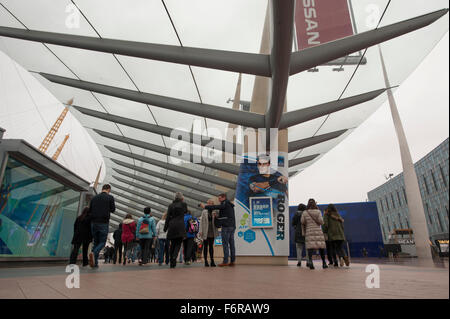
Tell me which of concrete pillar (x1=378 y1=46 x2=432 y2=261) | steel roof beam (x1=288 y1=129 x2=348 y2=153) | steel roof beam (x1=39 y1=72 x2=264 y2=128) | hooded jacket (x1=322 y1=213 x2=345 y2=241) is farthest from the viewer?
steel roof beam (x1=288 y1=129 x2=348 y2=153)

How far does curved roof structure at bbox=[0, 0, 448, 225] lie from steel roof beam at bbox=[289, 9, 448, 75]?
0.07 ft

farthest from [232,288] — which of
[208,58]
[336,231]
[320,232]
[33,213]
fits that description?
[33,213]

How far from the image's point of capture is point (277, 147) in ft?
38.7

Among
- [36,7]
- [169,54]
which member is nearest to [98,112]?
[36,7]

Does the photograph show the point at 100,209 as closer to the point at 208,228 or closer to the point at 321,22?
the point at 208,228

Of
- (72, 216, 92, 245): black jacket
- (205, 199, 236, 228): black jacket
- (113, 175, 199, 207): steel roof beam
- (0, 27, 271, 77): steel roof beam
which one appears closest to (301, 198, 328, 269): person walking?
(205, 199, 236, 228): black jacket

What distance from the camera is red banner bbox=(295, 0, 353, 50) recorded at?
7.02m

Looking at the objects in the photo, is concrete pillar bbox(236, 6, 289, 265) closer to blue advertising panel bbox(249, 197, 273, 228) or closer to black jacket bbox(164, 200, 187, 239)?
blue advertising panel bbox(249, 197, 273, 228)

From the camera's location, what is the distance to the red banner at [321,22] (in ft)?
23.0

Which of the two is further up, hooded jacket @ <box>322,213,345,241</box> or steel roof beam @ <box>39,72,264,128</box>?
steel roof beam @ <box>39,72,264,128</box>

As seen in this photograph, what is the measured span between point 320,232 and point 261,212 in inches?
158

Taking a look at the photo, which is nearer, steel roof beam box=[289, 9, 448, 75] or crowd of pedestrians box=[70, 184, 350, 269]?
steel roof beam box=[289, 9, 448, 75]
